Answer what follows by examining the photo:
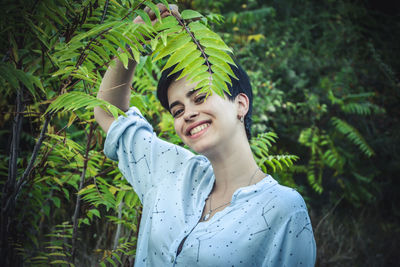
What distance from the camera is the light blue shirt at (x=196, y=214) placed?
3.43ft

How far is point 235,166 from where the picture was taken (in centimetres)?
129

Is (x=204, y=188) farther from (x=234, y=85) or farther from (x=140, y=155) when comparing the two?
(x=234, y=85)

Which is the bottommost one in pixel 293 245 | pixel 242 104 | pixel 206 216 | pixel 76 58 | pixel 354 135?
pixel 293 245

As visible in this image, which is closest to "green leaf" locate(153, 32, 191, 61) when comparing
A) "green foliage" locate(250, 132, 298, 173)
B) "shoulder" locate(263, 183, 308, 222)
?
"shoulder" locate(263, 183, 308, 222)

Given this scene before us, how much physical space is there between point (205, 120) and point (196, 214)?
0.39 metres

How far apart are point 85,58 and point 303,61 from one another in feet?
14.0

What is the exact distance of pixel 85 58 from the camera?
118 cm

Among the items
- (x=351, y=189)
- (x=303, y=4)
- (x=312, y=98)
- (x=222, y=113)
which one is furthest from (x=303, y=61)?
(x=222, y=113)

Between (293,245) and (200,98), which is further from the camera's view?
(200,98)

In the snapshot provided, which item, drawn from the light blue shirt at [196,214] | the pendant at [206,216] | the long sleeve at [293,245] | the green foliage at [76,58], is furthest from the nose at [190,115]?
the long sleeve at [293,245]

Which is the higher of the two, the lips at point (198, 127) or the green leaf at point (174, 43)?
the green leaf at point (174, 43)

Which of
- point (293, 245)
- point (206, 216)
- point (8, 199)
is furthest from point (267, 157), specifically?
point (8, 199)

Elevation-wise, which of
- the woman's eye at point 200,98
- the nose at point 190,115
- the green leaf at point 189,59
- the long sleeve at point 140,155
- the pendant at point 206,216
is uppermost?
A: the green leaf at point 189,59

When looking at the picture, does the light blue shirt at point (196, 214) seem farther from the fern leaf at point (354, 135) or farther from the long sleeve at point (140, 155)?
the fern leaf at point (354, 135)
